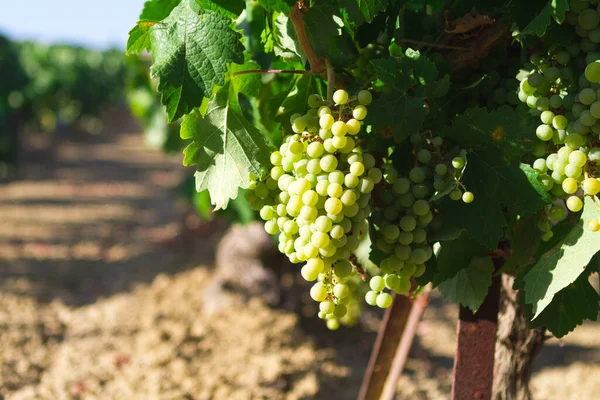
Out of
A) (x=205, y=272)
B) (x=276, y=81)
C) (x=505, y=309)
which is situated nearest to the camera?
(x=276, y=81)

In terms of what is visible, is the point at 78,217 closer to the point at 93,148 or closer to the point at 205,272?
the point at 205,272

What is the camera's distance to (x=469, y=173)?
133cm

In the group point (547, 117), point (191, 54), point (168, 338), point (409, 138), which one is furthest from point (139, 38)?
point (168, 338)

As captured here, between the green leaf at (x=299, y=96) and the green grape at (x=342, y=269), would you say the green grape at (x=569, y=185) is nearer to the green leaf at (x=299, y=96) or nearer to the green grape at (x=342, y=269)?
the green grape at (x=342, y=269)

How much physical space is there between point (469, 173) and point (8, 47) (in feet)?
51.6

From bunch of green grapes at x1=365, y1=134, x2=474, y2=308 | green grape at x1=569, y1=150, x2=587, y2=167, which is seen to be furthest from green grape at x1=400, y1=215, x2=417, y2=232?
green grape at x1=569, y1=150, x2=587, y2=167

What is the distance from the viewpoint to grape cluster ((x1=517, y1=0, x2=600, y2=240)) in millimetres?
1195

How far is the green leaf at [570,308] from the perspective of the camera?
4.76ft

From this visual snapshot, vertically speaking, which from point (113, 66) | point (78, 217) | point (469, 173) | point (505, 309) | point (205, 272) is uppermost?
point (113, 66)

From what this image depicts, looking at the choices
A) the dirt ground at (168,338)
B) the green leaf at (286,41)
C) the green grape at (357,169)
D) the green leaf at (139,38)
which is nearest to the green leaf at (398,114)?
the green grape at (357,169)

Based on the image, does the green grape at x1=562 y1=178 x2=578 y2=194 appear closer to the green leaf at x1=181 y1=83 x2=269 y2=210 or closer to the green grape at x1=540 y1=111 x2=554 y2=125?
the green grape at x1=540 y1=111 x2=554 y2=125

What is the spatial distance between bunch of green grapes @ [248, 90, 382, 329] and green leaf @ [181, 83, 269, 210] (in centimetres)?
7

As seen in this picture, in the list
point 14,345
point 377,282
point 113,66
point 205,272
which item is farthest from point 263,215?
point 113,66

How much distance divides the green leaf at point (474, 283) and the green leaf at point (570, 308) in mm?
156
